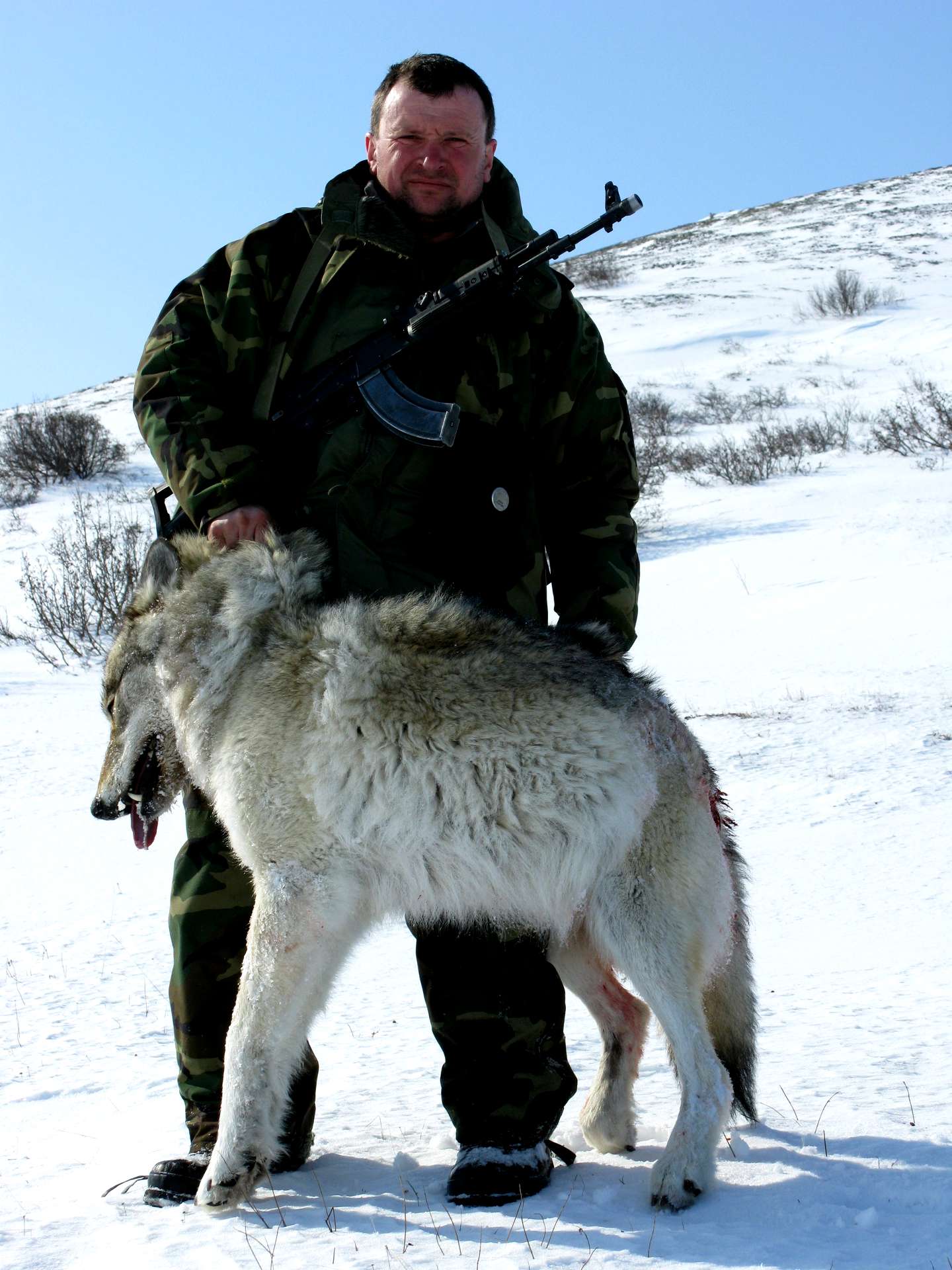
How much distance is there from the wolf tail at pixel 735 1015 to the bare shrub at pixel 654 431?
1393 cm

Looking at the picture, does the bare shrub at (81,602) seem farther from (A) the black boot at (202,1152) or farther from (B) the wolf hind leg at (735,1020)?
(B) the wolf hind leg at (735,1020)

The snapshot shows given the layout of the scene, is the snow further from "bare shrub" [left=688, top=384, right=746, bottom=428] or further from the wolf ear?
"bare shrub" [left=688, top=384, right=746, bottom=428]

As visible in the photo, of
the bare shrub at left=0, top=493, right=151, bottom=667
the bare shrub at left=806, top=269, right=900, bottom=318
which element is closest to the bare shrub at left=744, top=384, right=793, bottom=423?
the bare shrub at left=806, top=269, right=900, bottom=318

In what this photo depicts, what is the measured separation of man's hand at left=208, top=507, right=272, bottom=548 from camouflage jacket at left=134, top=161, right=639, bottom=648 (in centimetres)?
3

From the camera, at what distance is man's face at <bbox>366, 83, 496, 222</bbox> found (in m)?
2.86

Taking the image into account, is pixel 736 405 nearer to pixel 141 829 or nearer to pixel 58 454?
pixel 58 454

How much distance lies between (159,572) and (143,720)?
403mm

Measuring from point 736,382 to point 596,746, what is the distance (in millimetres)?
24073

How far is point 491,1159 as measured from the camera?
8.61 ft

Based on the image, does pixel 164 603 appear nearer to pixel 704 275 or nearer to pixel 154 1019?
pixel 154 1019

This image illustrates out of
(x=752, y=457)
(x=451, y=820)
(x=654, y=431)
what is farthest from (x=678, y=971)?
(x=654, y=431)

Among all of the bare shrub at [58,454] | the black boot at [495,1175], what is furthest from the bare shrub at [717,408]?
the black boot at [495,1175]

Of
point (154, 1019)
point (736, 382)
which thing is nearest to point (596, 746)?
point (154, 1019)

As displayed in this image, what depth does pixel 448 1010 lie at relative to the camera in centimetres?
283
